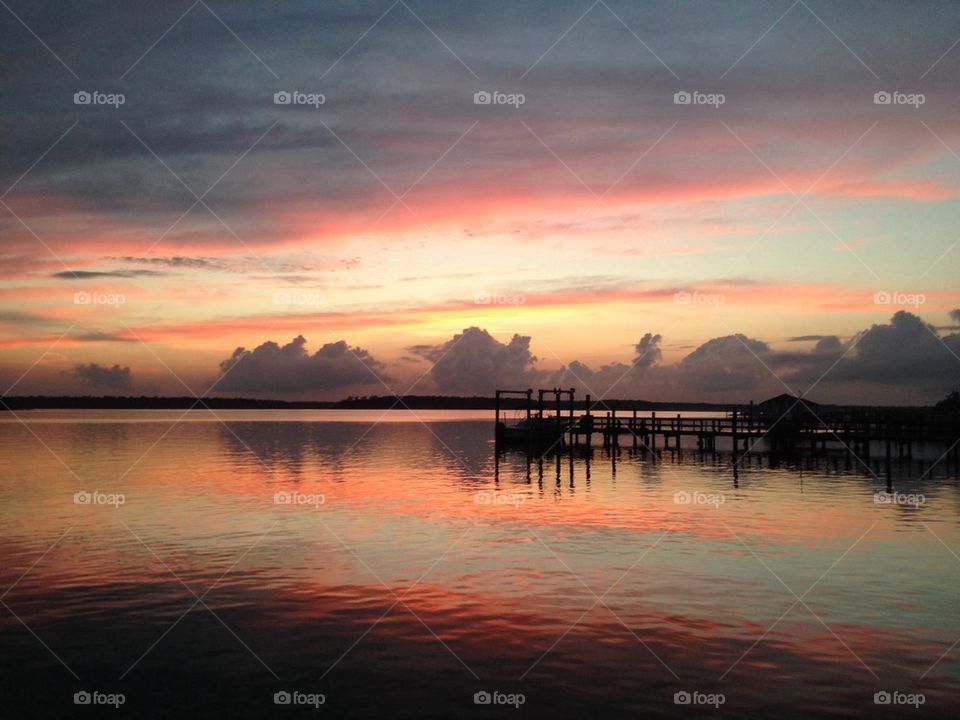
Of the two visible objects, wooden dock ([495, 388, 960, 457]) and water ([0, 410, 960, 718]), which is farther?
wooden dock ([495, 388, 960, 457])

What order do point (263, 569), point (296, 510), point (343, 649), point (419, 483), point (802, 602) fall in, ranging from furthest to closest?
point (419, 483) < point (296, 510) < point (263, 569) < point (802, 602) < point (343, 649)

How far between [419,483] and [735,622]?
31.2 meters

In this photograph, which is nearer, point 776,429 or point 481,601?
point 481,601

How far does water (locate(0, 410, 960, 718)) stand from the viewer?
14125 millimetres

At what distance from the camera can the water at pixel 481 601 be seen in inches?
A: 556

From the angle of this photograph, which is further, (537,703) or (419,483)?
(419,483)

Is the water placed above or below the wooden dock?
below

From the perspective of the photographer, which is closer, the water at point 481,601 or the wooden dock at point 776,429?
the water at point 481,601

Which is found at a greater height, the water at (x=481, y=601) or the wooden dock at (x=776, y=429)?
the wooden dock at (x=776, y=429)

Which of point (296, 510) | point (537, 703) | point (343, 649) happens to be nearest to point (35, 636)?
point (343, 649)

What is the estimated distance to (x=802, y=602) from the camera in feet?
65.0

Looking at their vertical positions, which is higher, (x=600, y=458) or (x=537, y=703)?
(x=600, y=458)

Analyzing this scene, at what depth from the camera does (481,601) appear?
19844mm

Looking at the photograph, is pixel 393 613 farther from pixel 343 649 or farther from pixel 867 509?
pixel 867 509
